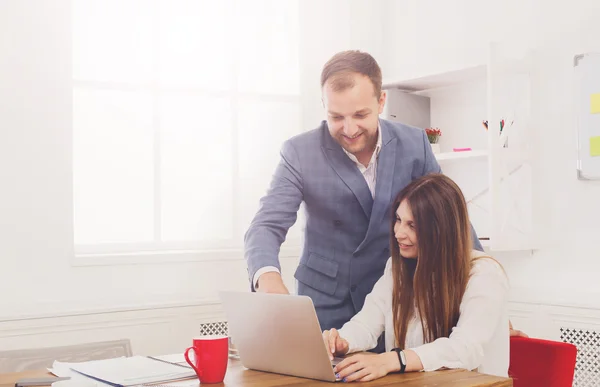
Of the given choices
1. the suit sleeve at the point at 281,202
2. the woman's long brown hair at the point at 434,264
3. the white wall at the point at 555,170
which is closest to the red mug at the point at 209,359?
the woman's long brown hair at the point at 434,264

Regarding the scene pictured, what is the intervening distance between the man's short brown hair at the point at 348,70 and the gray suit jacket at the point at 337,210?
196mm

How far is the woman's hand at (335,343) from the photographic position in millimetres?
1855

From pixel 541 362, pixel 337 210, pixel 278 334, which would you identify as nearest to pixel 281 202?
pixel 337 210

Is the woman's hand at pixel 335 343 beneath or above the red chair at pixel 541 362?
above

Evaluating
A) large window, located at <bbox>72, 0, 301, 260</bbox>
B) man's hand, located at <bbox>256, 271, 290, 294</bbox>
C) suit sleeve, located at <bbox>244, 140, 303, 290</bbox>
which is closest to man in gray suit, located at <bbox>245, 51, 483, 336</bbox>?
suit sleeve, located at <bbox>244, 140, 303, 290</bbox>

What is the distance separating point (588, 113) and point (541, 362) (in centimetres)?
127

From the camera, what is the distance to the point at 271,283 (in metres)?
2.00

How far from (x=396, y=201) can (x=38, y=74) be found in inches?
68.7

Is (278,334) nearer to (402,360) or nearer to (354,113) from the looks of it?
(402,360)

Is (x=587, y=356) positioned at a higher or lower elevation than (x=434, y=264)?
lower

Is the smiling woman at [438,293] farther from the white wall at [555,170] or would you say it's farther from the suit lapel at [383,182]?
the white wall at [555,170]

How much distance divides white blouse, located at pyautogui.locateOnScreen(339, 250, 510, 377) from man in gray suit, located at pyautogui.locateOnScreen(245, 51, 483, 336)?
219 mm

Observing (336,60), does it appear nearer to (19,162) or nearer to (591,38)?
(591,38)

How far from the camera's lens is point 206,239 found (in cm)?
354
